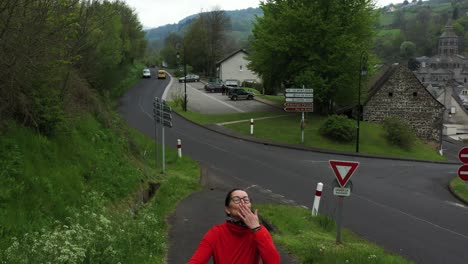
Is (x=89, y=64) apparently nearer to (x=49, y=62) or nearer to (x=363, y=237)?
(x=49, y=62)

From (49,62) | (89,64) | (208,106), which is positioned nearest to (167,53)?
(208,106)

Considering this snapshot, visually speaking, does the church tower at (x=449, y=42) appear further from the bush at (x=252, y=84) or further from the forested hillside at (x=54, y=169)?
the forested hillside at (x=54, y=169)

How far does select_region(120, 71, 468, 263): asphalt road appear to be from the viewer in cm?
1170

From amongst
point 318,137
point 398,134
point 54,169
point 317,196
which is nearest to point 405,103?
point 398,134

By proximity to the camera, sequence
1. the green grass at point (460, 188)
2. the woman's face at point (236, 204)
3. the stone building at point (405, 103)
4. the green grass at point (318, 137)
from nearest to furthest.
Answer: the woman's face at point (236, 204) < the green grass at point (460, 188) < the green grass at point (318, 137) < the stone building at point (405, 103)

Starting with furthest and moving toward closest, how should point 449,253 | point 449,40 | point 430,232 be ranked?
1. point 449,40
2. point 430,232
3. point 449,253

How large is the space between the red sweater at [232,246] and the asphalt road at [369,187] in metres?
8.14

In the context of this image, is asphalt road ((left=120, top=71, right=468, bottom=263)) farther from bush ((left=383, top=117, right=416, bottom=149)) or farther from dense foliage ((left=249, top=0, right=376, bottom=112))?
dense foliage ((left=249, top=0, right=376, bottom=112))

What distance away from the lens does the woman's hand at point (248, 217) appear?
317 cm

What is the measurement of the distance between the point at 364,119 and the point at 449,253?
32913 mm

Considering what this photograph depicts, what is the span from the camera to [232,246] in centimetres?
327

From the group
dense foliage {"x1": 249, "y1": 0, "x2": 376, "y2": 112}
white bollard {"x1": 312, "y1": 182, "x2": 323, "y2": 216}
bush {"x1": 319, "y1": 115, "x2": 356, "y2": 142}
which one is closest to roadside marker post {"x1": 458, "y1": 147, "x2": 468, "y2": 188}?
white bollard {"x1": 312, "y1": 182, "x2": 323, "y2": 216}

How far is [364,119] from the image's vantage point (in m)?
42.4

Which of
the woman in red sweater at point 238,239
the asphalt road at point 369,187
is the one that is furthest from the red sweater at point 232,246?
the asphalt road at point 369,187
